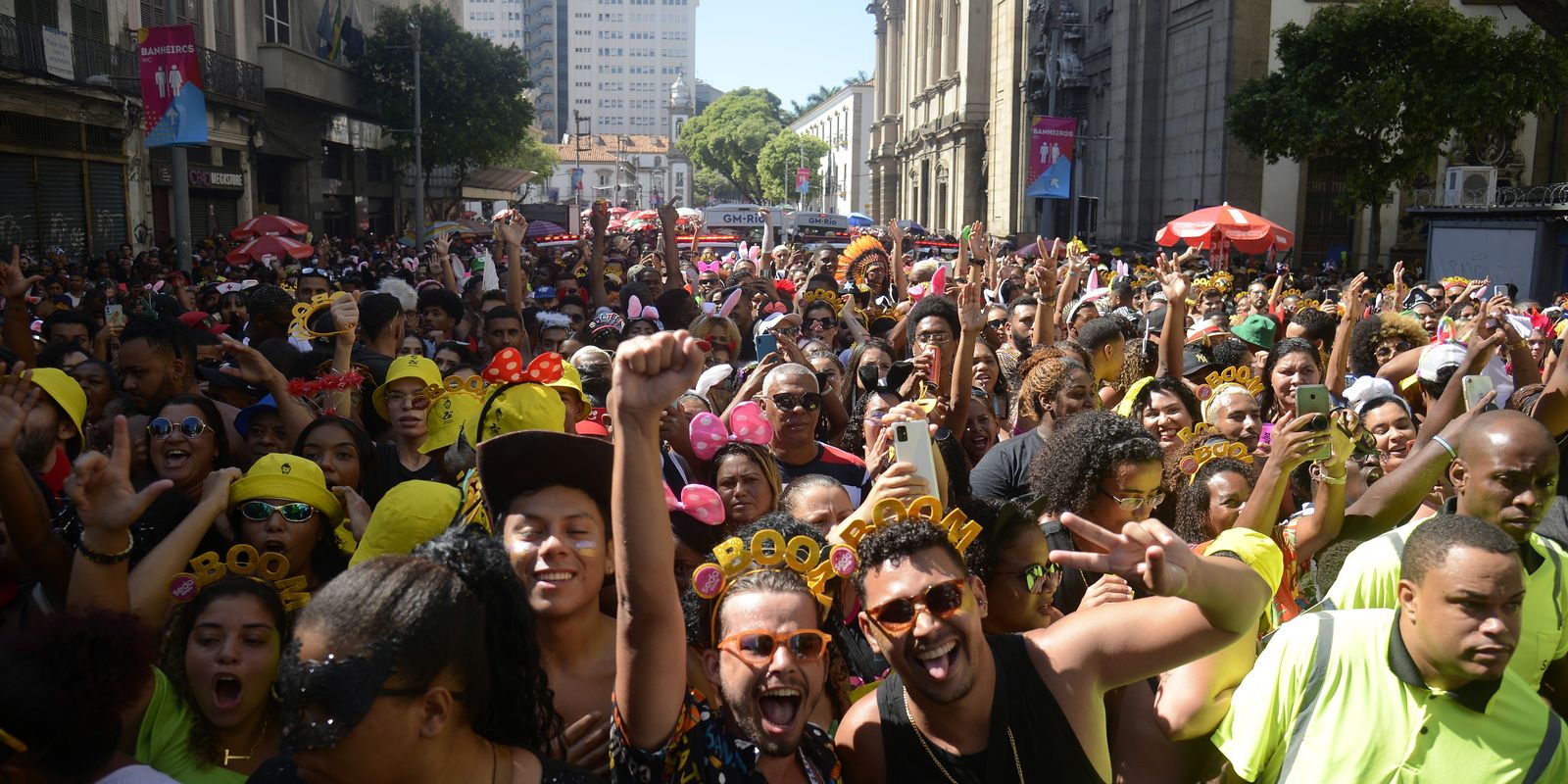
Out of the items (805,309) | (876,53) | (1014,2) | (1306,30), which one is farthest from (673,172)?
(805,309)

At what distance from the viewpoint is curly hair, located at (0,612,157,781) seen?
2408 mm

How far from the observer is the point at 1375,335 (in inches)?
317

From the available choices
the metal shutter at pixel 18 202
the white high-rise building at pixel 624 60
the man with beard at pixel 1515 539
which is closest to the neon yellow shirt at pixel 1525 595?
the man with beard at pixel 1515 539

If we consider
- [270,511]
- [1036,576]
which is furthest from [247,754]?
[1036,576]

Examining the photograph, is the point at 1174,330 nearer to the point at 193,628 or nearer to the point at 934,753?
the point at 934,753

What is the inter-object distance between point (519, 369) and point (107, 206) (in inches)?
849

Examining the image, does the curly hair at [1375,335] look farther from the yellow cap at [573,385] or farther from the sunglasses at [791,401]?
the yellow cap at [573,385]

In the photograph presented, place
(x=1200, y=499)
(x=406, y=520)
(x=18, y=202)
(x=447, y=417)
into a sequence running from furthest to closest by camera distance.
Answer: (x=18, y=202) → (x=447, y=417) → (x=1200, y=499) → (x=406, y=520)

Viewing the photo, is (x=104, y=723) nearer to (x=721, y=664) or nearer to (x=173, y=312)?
(x=721, y=664)

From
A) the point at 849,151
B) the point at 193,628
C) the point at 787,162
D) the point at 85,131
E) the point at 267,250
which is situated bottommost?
the point at 193,628

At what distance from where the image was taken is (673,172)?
522 ft

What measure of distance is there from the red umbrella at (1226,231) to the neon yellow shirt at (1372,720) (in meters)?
15.4

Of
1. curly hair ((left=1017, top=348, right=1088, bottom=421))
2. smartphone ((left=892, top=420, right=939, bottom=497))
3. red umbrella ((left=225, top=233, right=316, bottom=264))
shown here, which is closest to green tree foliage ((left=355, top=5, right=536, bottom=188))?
red umbrella ((left=225, top=233, right=316, bottom=264))

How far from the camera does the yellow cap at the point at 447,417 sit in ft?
17.7
